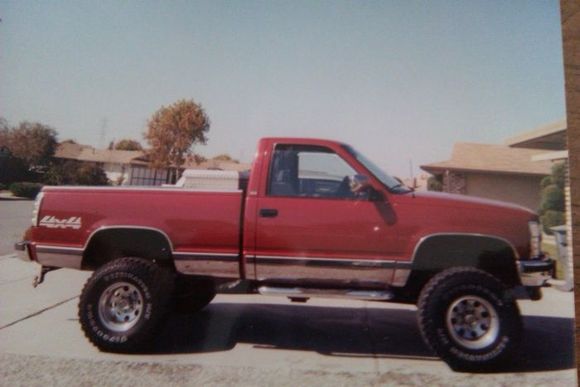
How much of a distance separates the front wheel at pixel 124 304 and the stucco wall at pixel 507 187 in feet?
11.4

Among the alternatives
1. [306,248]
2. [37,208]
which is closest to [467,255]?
[306,248]

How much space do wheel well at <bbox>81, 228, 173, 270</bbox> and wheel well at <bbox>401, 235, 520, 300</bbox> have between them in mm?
2313

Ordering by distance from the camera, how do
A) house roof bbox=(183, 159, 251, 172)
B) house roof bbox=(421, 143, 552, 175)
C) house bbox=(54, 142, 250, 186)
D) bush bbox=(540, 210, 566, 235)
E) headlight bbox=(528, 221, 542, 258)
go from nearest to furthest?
1. bush bbox=(540, 210, 566, 235)
2. headlight bbox=(528, 221, 542, 258)
3. house roof bbox=(183, 159, 251, 172)
4. house bbox=(54, 142, 250, 186)
5. house roof bbox=(421, 143, 552, 175)

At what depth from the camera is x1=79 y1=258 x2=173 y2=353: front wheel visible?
355 cm

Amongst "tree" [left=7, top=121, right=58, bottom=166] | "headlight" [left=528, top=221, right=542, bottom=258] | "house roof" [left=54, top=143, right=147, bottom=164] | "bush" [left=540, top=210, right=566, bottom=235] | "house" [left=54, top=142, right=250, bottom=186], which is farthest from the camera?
"house roof" [left=54, top=143, right=147, bottom=164]

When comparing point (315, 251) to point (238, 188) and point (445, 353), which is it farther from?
point (445, 353)

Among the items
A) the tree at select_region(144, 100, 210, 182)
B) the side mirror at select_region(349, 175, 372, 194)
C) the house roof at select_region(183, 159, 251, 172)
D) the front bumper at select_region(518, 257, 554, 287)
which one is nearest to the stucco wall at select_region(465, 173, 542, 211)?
the front bumper at select_region(518, 257, 554, 287)

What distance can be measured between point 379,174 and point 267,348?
77.0 inches

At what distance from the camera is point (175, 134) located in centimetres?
482

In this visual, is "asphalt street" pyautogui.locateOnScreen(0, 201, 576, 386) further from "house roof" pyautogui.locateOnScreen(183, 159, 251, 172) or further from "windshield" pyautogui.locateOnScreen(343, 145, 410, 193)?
"house roof" pyautogui.locateOnScreen(183, 159, 251, 172)

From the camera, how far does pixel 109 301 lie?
3.72m

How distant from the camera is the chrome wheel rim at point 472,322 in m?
3.33

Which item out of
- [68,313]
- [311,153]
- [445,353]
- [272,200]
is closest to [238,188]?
[272,200]

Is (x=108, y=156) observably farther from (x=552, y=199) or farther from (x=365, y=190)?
(x=552, y=199)
